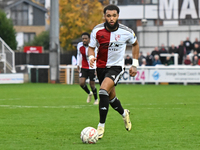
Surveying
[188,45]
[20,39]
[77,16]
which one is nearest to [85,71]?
[188,45]

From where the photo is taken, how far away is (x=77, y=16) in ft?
164

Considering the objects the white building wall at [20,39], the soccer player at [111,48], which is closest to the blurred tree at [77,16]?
the white building wall at [20,39]

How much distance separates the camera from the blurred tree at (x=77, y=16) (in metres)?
49.5

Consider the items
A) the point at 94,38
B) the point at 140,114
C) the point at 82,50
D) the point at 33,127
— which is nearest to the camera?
the point at 94,38

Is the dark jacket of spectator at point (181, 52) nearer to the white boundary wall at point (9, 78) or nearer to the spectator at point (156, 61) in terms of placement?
the spectator at point (156, 61)

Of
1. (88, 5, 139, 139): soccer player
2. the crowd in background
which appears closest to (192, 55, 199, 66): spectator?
the crowd in background

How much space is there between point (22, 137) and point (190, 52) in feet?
78.7

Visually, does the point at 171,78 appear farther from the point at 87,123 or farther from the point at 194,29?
the point at 87,123

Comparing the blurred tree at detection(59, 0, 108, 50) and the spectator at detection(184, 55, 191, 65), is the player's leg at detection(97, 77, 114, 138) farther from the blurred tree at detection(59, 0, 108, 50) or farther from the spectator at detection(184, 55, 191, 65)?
the blurred tree at detection(59, 0, 108, 50)

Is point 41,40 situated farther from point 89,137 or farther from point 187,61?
point 89,137

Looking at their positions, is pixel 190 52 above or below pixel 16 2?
below

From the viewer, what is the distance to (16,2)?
241ft

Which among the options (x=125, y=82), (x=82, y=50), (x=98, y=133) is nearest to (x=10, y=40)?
(x=125, y=82)

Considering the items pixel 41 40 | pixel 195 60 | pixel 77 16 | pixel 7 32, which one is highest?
pixel 77 16
